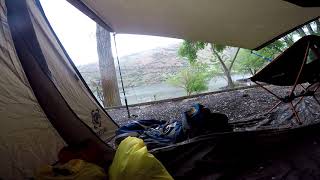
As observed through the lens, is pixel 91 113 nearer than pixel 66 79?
No

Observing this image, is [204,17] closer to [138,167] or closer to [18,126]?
[138,167]

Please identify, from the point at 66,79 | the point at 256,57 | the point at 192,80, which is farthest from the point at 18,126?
the point at 256,57

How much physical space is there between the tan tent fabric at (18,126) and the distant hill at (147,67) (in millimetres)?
5949

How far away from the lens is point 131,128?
2652 mm

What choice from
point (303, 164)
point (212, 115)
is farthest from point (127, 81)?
point (303, 164)

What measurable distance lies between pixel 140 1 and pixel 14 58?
994 mm

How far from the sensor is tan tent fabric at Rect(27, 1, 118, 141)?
2.27 metres

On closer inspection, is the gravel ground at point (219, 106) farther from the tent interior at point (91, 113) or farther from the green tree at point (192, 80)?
the green tree at point (192, 80)

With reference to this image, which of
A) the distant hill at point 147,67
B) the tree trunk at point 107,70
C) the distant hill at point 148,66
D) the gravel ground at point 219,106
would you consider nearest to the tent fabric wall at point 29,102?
the gravel ground at point 219,106

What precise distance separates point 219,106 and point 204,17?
146 cm

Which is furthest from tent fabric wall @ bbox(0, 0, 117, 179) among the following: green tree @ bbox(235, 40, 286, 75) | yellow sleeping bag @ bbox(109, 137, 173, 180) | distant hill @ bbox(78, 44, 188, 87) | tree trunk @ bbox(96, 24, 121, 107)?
distant hill @ bbox(78, 44, 188, 87)

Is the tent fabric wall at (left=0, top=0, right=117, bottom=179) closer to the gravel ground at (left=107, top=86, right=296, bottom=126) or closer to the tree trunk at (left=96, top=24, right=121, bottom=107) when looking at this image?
the gravel ground at (left=107, top=86, right=296, bottom=126)

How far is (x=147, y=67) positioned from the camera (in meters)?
9.96

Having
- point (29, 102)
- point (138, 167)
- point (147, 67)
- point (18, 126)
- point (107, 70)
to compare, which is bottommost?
point (138, 167)
